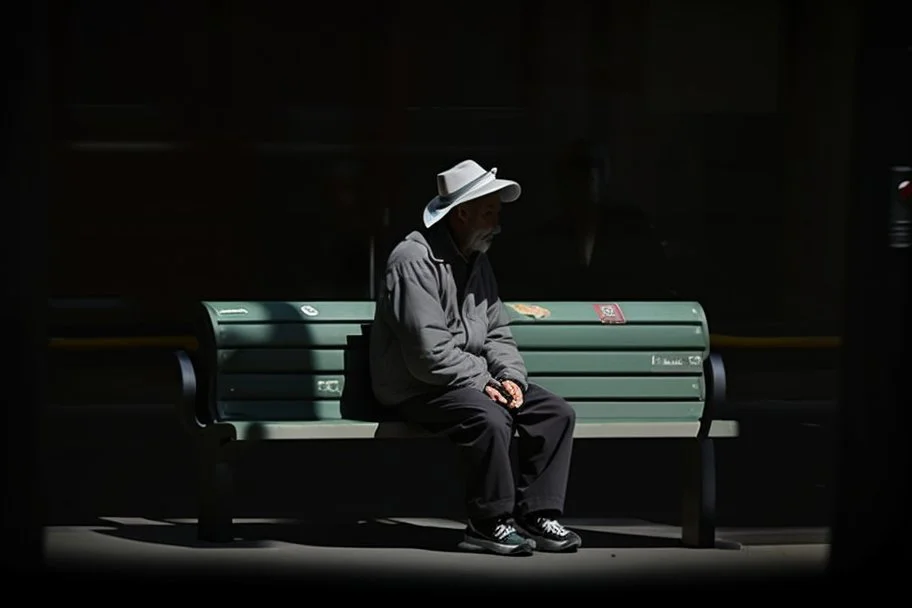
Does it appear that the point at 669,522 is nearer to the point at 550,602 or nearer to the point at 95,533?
the point at 550,602

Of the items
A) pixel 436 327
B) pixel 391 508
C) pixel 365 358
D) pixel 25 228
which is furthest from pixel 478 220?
pixel 25 228

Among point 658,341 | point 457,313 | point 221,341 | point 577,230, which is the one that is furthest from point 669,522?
point 577,230

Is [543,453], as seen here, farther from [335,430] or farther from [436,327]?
[335,430]

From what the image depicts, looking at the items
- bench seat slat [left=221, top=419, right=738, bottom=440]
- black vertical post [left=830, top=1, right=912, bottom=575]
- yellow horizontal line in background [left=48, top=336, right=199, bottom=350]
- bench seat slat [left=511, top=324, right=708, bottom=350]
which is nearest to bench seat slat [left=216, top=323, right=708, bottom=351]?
bench seat slat [left=511, top=324, right=708, bottom=350]

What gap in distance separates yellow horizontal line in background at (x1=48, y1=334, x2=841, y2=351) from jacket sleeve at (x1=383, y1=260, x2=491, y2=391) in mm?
6815

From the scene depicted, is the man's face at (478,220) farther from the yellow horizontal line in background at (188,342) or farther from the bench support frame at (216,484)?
the yellow horizontal line in background at (188,342)

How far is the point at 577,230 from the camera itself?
556 inches

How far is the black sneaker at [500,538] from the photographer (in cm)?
637

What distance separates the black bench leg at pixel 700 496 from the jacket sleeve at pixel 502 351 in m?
0.70

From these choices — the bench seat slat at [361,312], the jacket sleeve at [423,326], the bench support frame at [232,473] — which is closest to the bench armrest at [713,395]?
the bench support frame at [232,473]

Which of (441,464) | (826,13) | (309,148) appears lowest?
(441,464)

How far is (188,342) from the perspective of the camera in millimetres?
13422

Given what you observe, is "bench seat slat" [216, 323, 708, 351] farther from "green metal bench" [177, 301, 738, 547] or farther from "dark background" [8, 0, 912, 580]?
"dark background" [8, 0, 912, 580]

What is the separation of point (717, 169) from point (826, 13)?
4.71ft
